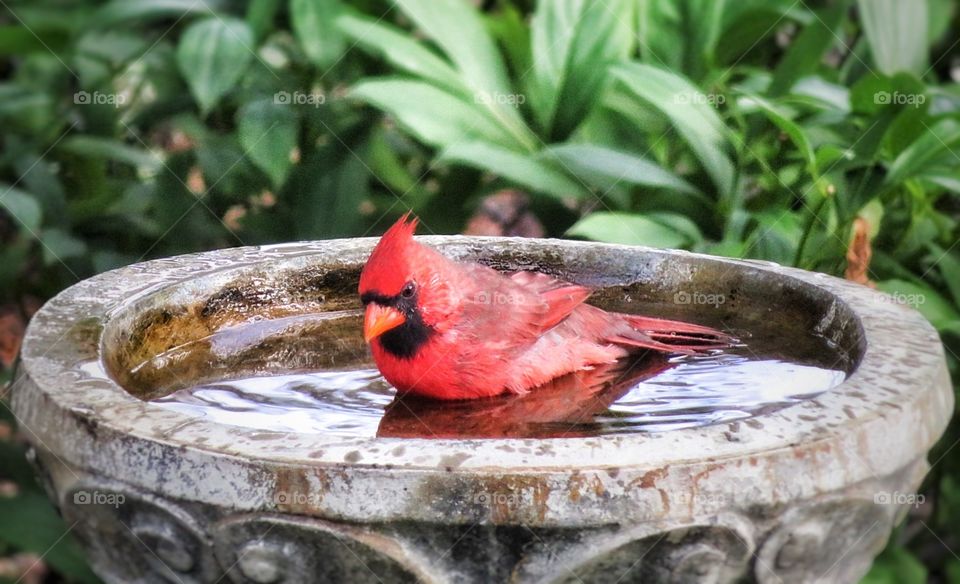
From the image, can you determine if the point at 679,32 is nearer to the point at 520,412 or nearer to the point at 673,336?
the point at 673,336

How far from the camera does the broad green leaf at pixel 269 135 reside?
10.8ft

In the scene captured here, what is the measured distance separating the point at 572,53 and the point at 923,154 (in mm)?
889

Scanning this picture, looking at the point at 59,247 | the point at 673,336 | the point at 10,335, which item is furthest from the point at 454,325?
the point at 10,335

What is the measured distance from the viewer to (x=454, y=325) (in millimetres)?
1674

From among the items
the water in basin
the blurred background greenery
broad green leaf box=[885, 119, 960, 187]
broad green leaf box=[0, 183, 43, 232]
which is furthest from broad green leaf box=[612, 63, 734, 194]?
broad green leaf box=[0, 183, 43, 232]

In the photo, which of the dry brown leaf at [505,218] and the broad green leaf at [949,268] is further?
the dry brown leaf at [505,218]

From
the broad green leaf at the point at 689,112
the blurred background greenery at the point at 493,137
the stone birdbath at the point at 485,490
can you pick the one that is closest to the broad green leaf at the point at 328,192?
the blurred background greenery at the point at 493,137

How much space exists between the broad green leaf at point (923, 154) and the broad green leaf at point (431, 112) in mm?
891

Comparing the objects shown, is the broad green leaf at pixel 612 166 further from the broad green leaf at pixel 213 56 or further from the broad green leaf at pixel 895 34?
the broad green leaf at pixel 213 56

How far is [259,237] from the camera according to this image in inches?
140

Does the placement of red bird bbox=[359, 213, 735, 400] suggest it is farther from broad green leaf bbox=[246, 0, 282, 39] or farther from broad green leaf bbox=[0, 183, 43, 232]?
broad green leaf bbox=[246, 0, 282, 39]

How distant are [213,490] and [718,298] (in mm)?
1048

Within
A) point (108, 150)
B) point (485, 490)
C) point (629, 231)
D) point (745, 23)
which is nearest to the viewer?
point (485, 490)

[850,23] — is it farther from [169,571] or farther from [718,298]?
[169,571]
